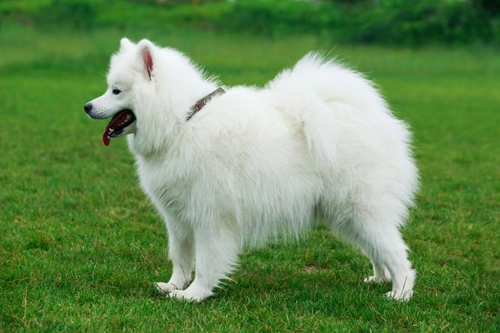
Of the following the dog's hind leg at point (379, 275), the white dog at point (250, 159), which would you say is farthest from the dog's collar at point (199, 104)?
the dog's hind leg at point (379, 275)

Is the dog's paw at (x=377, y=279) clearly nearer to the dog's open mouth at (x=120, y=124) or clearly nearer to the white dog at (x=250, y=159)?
the white dog at (x=250, y=159)

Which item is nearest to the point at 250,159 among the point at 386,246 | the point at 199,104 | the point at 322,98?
the point at 199,104

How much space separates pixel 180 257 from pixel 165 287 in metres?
0.23

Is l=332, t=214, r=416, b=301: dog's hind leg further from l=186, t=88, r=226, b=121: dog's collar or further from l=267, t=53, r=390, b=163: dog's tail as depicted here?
l=186, t=88, r=226, b=121: dog's collar

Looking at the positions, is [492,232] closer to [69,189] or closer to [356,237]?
[356,237]

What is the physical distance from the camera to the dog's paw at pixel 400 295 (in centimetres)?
426

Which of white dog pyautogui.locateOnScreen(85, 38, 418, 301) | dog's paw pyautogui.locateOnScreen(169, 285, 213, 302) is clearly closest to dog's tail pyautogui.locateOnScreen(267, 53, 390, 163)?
white dog pyautogui.locateOnScreen(85, 38, 418, 301)

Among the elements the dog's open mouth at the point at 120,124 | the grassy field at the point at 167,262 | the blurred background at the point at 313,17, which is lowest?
the blurred background at the point at 313,17

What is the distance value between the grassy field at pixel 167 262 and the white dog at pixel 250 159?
1.09 ft

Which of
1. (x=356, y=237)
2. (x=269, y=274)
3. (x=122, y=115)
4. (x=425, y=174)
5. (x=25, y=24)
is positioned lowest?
(x=25, y=24)

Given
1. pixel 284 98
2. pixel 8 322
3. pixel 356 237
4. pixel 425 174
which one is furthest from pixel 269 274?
pixel 425 174

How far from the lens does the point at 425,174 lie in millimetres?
8281

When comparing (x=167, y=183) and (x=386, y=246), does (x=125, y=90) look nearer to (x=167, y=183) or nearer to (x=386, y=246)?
(x=167, y=183)

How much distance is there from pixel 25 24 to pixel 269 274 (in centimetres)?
1960
